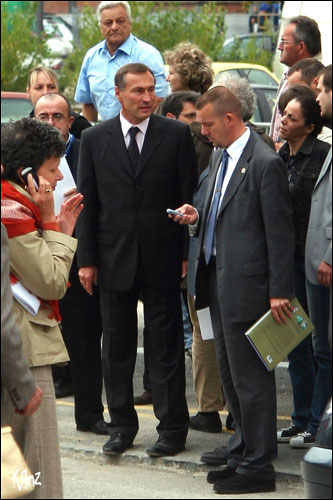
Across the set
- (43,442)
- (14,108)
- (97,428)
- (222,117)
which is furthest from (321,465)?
(14,108)

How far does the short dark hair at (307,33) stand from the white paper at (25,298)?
13.2 feet

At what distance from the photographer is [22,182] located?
16.4 ft

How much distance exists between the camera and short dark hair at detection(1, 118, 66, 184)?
500cm

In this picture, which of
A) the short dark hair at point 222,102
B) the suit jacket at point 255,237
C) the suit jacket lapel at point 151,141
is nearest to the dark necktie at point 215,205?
the suit jacket at point 255,237

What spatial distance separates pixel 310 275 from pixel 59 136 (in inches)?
67.5

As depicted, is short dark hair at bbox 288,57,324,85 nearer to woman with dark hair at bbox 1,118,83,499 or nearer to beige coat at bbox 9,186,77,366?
woman with dark hair at bbox 1,118,83,499

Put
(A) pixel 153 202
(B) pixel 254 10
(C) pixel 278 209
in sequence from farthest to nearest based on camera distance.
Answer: (B) pixel 254 10 → (A) pixel 153 202 → (C) pixel 278 209

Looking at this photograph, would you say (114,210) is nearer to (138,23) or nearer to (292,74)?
(292,74)

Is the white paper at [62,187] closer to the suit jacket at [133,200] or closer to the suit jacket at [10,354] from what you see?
the suit jacket at [133,200]

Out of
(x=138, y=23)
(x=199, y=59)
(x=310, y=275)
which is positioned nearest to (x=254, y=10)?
(x=138, y=23)

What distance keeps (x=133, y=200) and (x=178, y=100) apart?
1.23m

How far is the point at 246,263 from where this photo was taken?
237 inches

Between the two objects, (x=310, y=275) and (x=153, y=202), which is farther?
(x=153, y=202)

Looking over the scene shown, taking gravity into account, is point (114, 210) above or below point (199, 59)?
below
